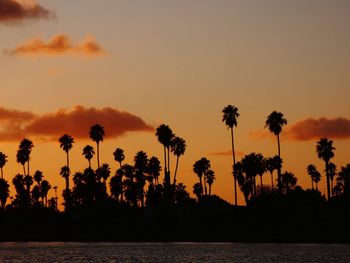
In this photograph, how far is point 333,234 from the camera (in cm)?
12962

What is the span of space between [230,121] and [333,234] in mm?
40101

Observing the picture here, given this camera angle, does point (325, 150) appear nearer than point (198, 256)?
No

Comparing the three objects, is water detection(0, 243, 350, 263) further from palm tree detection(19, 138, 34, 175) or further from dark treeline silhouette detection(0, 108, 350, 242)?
palm tree detection(19, 138, 34, 175)

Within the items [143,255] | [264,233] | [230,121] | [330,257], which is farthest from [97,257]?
[230,121]

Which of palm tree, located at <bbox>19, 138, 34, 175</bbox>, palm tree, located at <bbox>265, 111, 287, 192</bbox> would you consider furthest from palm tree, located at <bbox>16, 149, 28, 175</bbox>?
palm tree, located at <bbox>265, 111, 287, 192</bbox>

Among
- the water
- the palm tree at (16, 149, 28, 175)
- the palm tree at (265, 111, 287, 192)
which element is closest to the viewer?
the water

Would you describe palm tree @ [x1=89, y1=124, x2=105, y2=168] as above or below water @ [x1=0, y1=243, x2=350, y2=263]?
above

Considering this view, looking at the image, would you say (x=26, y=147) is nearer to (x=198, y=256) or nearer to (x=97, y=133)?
(x=97, y=133)

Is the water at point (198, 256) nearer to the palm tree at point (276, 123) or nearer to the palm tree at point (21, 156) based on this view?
the palm tree at point (276, 123)

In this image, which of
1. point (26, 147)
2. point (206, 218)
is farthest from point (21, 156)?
point (206, 218)

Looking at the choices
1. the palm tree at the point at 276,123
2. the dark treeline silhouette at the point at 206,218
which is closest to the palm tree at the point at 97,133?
the dark treeline silhouette at the point at 206,218

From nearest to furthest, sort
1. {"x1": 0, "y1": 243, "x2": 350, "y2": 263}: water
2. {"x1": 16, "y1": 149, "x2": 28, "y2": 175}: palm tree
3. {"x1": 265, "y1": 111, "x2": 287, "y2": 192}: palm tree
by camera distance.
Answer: {"x1": 0, "y1": 243, "x2": 350, "y2": 263}: water → {"x1": 265, "y1": 111, "x2": 287, "y2": 192}: palm tree → {"x1": 16, "y1": 149, "x2": 28, "y2": 175}: palm tree

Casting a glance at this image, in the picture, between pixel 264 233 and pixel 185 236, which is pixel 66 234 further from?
pixel 264 233

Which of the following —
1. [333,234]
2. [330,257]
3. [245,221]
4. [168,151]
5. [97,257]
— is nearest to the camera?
[330,257]
